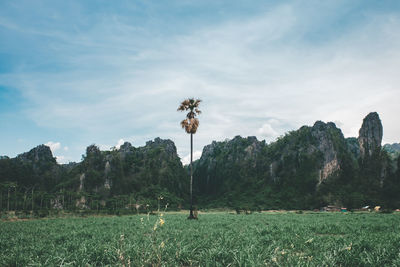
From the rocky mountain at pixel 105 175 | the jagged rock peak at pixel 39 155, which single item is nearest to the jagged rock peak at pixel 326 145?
the rocky mountain at pixel 105 175

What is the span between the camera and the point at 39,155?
170 m

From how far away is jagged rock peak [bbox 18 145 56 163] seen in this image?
6654 inches

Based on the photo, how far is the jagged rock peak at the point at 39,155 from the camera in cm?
16900

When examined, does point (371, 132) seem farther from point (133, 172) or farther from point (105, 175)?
point (105, 175)

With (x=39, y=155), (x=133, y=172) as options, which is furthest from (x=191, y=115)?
(x=39, y=155)

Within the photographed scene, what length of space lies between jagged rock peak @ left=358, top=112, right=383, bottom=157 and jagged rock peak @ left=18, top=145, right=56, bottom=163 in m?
209

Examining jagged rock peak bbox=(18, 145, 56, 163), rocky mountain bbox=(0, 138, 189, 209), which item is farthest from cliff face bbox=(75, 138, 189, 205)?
jagged rock peak bbox=(18, 145, 56, 163)

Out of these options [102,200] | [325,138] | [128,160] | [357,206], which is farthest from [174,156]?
[357,206]

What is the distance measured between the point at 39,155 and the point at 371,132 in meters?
220

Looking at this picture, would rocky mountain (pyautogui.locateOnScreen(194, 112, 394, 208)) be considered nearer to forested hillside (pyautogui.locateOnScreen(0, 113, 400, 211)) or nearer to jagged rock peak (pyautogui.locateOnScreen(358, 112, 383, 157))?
jagged rock peak (pyautogui.locateOnScreen(358, 112, 383, 157))

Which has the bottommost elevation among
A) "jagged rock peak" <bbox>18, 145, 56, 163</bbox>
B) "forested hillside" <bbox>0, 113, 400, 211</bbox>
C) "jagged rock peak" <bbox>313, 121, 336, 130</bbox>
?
"forested hillside" <bbox>0, 113, 400, 211</bbox>

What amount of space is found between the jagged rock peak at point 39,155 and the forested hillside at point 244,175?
24.1 inches

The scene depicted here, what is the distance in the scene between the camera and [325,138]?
14112 centimetres

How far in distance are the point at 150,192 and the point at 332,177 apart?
104532mm
